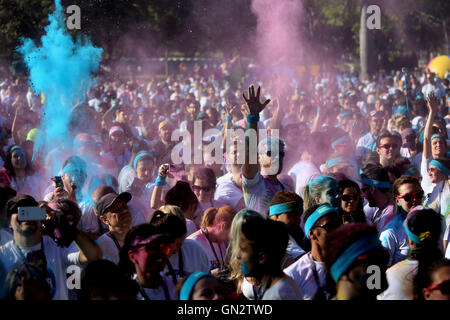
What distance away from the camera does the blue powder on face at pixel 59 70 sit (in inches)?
388

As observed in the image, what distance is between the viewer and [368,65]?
1032 inches

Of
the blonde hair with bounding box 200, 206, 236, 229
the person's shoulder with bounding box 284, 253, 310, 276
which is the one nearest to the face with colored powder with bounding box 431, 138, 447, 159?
the blonde hair with bounding box 200, 206, 236, 229

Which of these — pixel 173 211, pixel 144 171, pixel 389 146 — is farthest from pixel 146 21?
pixel 173 211

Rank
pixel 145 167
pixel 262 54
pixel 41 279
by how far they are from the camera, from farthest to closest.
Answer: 1. pixel 262 54
2. pixel 145 167
3. pixel 41 279

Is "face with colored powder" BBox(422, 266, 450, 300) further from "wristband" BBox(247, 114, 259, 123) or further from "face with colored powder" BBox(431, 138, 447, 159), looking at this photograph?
"face with colored powder" BBox(431, 138, 447, 159)

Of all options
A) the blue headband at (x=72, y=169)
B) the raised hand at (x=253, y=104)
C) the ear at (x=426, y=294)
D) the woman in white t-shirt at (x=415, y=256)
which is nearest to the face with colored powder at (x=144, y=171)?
the blue headband at (x=72, y=169)

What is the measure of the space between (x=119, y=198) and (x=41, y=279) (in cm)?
154

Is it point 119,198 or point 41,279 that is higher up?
point 119,198

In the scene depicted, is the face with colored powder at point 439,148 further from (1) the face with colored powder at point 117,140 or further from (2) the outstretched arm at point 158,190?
(1) the face with colored powder at point 117,140

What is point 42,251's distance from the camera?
406cm

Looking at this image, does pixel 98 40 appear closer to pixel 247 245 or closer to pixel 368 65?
pixel 247 245

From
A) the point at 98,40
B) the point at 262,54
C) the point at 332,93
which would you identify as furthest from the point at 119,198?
the point at 332,93

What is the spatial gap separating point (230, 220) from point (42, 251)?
1.43 metres
